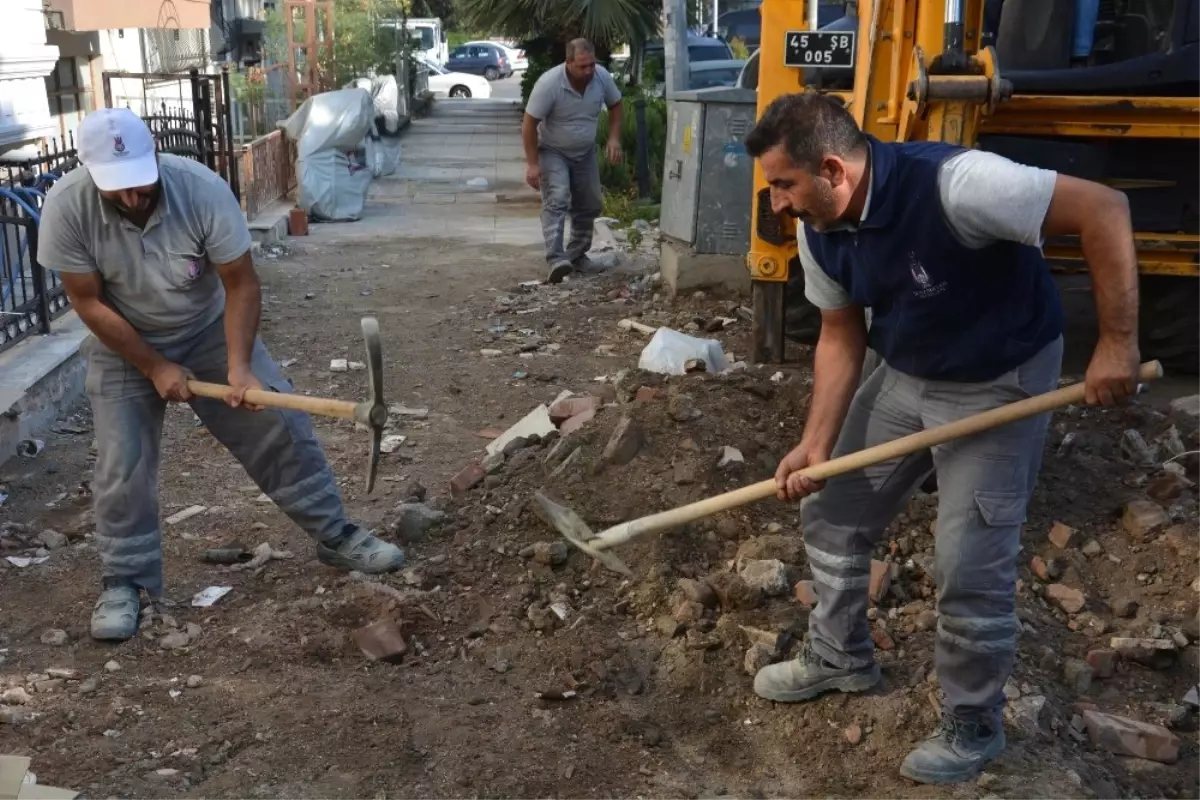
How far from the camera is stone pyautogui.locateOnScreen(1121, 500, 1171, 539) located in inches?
188

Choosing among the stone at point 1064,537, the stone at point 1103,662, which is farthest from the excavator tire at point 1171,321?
the stone at point 1103,662

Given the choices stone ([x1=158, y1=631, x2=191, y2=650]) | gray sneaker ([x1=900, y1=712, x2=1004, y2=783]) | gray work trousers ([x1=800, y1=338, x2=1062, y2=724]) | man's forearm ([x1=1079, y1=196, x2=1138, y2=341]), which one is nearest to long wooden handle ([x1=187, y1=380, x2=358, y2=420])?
stone ([x1=158, y1=631, x2=191, y2=650])

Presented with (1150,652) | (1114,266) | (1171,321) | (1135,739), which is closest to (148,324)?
(1114,266)

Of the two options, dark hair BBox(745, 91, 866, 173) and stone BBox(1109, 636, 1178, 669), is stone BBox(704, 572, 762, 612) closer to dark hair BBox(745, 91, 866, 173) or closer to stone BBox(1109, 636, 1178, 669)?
stone BBox(1109, 636, 1178, 669)

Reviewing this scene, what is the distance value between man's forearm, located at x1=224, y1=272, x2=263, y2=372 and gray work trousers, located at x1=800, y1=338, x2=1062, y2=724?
1965 mm

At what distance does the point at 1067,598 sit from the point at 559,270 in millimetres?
6228

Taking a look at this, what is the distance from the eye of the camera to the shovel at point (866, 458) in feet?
9.93

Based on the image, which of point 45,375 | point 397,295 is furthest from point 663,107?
point 45,375

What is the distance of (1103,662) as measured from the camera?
4031 millimetres

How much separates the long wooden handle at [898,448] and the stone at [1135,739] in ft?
3.50

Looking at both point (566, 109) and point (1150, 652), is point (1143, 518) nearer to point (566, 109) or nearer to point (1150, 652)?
point (1150, 652)

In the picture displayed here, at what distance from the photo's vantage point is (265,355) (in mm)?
4523

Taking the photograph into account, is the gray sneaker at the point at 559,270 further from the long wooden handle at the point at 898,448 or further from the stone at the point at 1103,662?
the stone at the point at 1103,662

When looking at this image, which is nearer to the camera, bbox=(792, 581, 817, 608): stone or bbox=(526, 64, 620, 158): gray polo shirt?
bbox=(792, 581, 817, 608): stone
